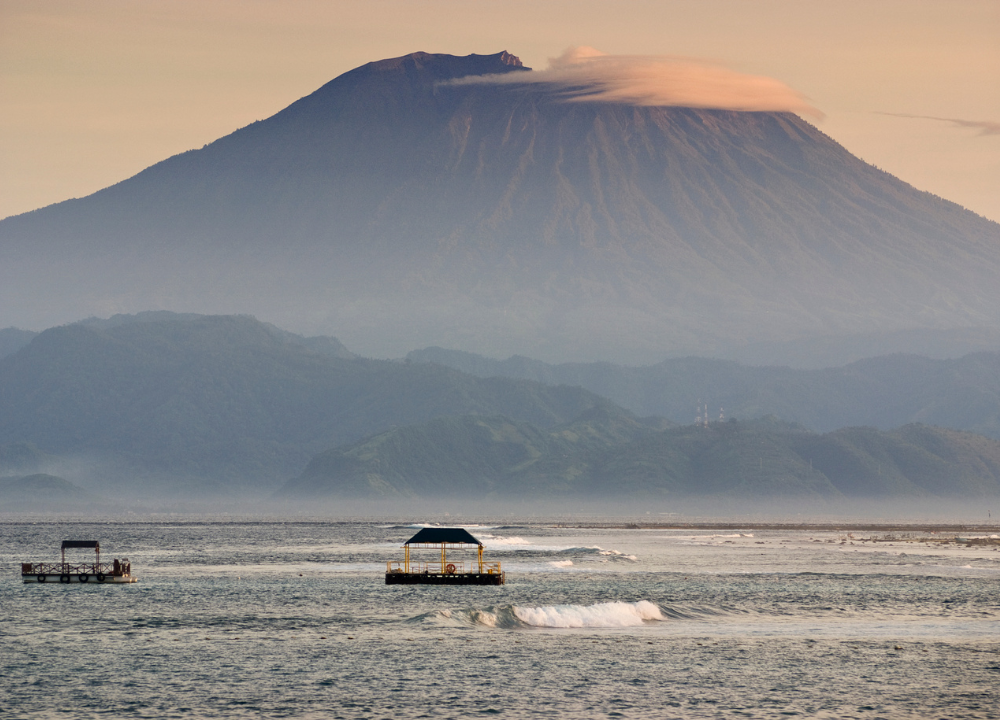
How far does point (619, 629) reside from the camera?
85.2m

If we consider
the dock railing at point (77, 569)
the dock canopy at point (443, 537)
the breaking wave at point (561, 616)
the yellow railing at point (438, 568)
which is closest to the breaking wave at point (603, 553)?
the yellow railing at point (438, 568)

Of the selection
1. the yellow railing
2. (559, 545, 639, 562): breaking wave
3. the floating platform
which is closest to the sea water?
the floating platform

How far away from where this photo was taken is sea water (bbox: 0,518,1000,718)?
59031mm

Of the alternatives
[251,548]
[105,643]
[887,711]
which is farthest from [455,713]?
[251,548]

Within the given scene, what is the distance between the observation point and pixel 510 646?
76.5m

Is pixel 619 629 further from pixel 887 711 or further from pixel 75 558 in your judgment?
pixel 75 558

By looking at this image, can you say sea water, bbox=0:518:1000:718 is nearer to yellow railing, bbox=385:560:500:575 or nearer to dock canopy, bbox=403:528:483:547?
yellow railing, bbox=385:560:500:575

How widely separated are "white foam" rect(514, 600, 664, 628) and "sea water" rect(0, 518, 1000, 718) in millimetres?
176

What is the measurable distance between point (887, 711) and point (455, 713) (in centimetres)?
1724

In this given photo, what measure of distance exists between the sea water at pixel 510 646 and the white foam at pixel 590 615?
0.18 metres

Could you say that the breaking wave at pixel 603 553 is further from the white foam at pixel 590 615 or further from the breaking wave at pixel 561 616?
the breaking wave at pixel 561 616

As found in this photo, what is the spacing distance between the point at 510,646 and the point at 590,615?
13.3 meters

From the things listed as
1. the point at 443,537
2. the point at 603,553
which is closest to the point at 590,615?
the point at 443,537

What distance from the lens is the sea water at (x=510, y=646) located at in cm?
5903
